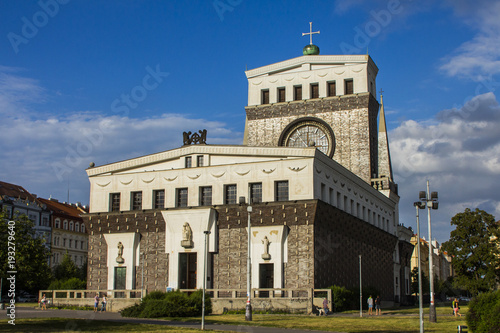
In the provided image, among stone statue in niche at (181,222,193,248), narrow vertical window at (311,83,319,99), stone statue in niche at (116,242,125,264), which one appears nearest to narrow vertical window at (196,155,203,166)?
stone statue in niche at (181,222,193,248)

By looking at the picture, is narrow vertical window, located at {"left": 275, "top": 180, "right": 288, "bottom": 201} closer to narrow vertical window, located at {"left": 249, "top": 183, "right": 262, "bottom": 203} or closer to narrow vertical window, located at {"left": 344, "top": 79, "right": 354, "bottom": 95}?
narrow vertical window, located at {"left": 249, "top": 183, "right": 262, "bottom": 203}

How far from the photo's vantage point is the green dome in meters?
83.2

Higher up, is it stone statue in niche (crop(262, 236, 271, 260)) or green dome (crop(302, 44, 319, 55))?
green dome (crop(302, 44, 319, 55))

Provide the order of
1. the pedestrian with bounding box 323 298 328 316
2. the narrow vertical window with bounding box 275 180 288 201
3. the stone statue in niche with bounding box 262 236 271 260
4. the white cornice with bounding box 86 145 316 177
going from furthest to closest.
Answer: the white cornice with bounding box 86 145 316 177
the narrow vertical window with bounding box 275 180 288 201
the stone statue in niche with bounding box 262 236 271 260
the pedestrian with bounding box 323 298 328 316

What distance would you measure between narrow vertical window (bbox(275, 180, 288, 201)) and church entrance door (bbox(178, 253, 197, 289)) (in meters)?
9.78

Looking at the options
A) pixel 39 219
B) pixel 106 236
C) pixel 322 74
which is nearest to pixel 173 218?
pixel 106 236

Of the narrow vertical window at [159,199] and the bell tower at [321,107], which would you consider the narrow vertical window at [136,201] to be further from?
the bell tower at [321,107]

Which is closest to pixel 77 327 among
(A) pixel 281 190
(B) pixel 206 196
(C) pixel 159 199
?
(A) pixel 281 190

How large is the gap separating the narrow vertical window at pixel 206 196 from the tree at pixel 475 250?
28355 millimetres

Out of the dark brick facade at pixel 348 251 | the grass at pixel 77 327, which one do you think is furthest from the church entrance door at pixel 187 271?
the grass at pixel 77 327

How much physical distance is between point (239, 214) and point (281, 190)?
445cm

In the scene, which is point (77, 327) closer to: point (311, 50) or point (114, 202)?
point (114, 202)

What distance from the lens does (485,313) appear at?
26.0 m

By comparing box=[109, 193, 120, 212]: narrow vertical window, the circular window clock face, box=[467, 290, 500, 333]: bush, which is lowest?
box=[467, 290, 500, 333]: bush
